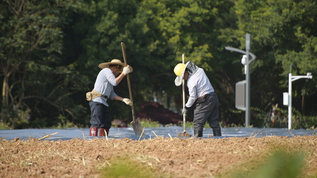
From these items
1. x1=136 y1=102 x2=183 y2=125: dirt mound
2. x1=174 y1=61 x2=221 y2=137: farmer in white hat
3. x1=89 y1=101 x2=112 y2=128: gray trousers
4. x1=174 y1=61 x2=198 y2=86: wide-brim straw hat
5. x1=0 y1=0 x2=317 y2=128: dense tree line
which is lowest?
x1=136 y1=102 x2=183 y2=125: dirt mound

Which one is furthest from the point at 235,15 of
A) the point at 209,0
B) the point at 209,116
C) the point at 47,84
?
the point at 209,116

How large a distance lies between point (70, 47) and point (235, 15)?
9.13 metres

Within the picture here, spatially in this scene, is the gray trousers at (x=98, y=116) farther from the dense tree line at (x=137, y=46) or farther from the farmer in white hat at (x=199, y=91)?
the dense tree line at (x=137, y=46)

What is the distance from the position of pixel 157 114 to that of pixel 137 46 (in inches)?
190

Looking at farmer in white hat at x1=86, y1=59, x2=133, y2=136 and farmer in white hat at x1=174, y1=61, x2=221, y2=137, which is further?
farmer in white hat at x1=86, y1=59, x2=133, y2=136

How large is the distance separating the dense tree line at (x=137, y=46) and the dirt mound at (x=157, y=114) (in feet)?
2.07

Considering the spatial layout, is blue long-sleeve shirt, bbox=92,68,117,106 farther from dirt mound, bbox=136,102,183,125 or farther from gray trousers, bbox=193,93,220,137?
dirt mound, bbox=136,102,183,125

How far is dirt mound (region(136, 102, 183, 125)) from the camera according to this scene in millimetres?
28333

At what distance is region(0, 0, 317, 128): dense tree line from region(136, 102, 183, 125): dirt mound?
24.8 inches

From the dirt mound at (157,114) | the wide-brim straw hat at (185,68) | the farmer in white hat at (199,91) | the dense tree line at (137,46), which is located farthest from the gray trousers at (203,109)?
the dirt mound at (157,114)

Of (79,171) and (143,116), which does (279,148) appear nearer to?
(79,171)

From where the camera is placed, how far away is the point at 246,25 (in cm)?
2652

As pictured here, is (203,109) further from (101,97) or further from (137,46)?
(137,46)

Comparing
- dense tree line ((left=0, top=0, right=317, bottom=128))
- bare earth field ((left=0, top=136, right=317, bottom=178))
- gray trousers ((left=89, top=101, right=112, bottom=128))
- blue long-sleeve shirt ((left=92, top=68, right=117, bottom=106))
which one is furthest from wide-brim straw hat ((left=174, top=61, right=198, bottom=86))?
dense tree line ((left=0, top=0, right=317, bottom=128))
